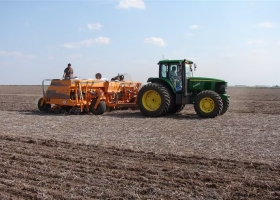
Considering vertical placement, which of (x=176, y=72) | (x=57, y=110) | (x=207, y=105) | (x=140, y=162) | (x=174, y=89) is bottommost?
(x=140, y=162)

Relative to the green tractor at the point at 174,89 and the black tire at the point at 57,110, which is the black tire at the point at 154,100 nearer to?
the green tractor at the point at 174,89

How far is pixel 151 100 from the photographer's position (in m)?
13.5

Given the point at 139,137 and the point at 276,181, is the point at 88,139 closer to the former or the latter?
the point at 139,137

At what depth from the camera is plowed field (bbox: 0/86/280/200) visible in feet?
16.0

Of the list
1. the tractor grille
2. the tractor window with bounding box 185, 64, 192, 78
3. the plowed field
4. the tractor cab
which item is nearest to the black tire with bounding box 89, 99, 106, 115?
the tractor cab

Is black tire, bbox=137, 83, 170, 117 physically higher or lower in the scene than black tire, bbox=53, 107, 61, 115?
higher

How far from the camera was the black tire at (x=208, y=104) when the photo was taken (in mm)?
12273

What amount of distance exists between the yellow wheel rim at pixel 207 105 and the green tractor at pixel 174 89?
1.10 ft

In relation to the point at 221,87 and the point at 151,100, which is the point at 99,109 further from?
the point at 221,87

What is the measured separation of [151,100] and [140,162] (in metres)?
7.28

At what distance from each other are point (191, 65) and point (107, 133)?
5.51 m

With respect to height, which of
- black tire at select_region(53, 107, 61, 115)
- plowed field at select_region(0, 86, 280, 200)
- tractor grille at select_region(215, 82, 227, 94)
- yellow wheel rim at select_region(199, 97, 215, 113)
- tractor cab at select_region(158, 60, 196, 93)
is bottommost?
plowed field at select_region(0, 86, 280, 200)

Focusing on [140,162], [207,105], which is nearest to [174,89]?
[207,105]

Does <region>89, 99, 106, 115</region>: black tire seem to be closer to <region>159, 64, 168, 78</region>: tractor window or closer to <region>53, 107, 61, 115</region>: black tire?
<region>53, 107, 61, 115</region>: black tire
